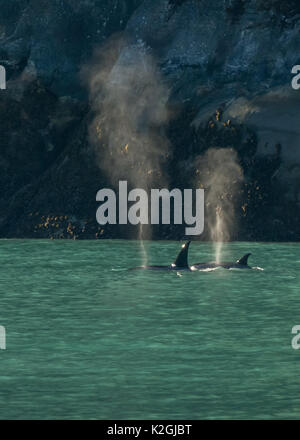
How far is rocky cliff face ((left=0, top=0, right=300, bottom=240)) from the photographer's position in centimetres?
7469

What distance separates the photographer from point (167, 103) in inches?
3142

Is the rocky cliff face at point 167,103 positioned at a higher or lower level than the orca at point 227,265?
higher

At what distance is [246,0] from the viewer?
269ft

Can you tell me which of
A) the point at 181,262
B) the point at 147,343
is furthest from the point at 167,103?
the point at 147,343

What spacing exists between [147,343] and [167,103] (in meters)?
47.8

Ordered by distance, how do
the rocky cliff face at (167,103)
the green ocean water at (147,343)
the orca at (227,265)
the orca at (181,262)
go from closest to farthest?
the green ocean water at (147,343) < the orca at (181,262) < the orca at (227,265) < the rocky cliff face at (167,103)

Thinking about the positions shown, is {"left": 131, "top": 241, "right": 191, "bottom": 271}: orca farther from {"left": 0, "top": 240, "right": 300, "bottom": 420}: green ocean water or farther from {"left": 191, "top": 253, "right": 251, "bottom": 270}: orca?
{"left": 0, "top": 240, "right": 300, "bottom": 420}: green ocean water

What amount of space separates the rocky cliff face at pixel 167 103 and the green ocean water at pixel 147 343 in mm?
16879

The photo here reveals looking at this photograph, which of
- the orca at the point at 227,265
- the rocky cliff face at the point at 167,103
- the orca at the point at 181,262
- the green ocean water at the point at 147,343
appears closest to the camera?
the green ocean water at the point at 147,343

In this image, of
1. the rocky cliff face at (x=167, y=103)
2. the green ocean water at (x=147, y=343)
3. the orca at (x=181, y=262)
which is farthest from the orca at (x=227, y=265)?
the rocky cliff face at (x=167, y=103)

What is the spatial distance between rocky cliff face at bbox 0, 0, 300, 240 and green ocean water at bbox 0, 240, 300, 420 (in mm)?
16879

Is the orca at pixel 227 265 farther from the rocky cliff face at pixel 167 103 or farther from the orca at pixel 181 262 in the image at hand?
the rocky cliff face at pixel 167 103

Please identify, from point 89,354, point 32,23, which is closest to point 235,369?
point 89,354

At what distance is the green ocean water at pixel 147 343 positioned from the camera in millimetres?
25406
